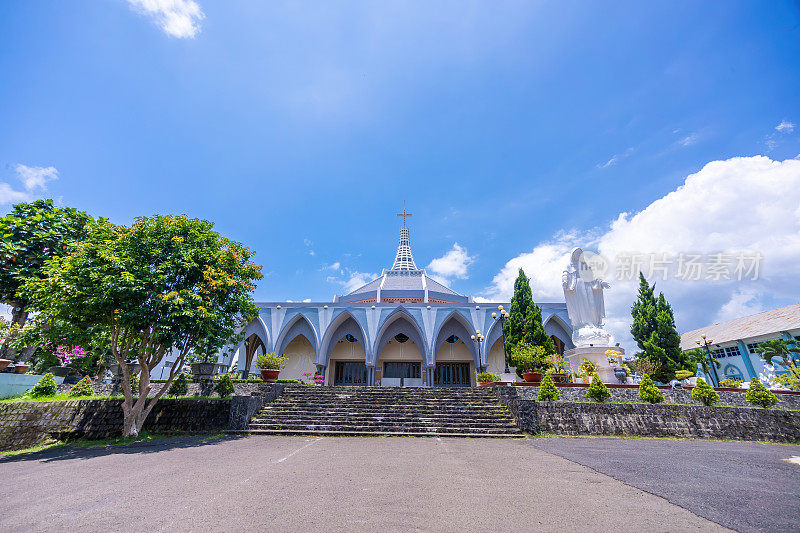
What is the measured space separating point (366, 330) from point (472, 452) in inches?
728

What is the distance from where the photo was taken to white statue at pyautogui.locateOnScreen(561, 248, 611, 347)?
1511 cm

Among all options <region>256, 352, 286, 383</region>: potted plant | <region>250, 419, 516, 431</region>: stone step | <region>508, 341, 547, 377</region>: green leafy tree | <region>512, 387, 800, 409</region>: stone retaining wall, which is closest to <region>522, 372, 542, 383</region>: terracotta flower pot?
<region>512, 387, 800, 409</region>: stone retaining wall

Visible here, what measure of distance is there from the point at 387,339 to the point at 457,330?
18.1 ft

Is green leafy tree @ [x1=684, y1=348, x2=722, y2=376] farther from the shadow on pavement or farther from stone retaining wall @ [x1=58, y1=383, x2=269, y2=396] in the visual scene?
the shadow on pavement

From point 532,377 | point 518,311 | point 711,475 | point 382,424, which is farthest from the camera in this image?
point 518,311

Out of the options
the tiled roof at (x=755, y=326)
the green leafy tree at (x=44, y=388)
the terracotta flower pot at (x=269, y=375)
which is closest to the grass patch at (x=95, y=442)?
the green leafy tree at (x=44, y=388)

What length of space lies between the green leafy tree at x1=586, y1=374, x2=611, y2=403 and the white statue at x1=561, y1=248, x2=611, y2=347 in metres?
3.19

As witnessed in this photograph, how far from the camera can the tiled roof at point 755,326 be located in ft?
73.7

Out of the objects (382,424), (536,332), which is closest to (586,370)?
(536,332)

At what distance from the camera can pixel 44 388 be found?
1088cm

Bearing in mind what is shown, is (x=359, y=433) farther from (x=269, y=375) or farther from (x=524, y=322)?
(x=524, y=322)

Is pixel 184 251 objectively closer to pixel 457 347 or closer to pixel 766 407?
pixel 766 407

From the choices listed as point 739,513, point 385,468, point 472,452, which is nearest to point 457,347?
point 472,452

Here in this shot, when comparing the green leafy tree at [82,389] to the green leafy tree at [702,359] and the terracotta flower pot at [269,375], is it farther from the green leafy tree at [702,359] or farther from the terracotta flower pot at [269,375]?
the green leafy tree at [702,359]
